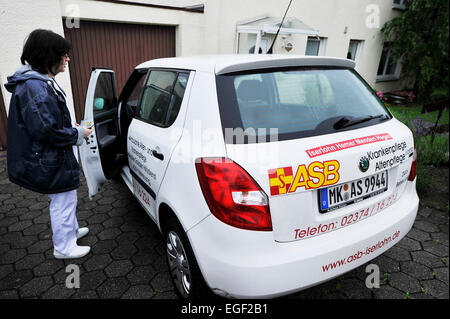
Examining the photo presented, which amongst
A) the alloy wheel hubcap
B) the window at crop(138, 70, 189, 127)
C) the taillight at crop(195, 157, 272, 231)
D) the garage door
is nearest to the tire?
the alloy wheel hubcap

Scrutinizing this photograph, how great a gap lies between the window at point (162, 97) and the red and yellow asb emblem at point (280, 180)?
2.92ft

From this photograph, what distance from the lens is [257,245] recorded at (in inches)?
57.7

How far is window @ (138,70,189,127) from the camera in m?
2.05

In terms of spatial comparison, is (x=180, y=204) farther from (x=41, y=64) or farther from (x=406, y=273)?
(x=406, y=273)

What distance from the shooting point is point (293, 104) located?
73.4 inches

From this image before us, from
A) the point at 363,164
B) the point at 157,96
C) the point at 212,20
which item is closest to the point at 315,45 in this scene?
the point at 212,20

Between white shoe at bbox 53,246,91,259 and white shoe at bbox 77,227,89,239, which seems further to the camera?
white shoe at bbox 77,227,89,239

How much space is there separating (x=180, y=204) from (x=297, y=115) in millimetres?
901

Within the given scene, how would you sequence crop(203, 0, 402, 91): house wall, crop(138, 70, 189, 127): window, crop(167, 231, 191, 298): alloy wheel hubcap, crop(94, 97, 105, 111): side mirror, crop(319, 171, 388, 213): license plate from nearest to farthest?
crop(319, 171, 388, 213): license plate, crop(167, 231, 191, 298): alloy wheel hubcap, crop(138, 70, 189, 127): window, crop(94, 97, 105, 111): side mirror, crop(203, 0, 402, 91): house wall

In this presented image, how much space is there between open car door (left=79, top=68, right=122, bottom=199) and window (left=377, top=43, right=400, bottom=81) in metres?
12.1

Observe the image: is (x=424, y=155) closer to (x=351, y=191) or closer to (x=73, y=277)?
(x=351, y=191)

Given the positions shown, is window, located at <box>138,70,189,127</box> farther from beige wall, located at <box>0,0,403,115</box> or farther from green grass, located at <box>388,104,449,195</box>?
beige wall, located at <box>0,0,403,115</box>

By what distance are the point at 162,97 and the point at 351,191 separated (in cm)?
157

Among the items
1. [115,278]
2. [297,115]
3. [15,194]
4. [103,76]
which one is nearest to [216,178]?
[297,115]
